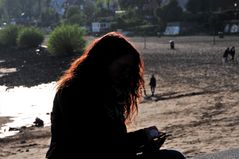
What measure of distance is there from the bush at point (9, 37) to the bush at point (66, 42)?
24.1 metres

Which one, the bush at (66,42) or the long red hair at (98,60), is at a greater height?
the long red hair at (98,60)

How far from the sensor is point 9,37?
75.6 m

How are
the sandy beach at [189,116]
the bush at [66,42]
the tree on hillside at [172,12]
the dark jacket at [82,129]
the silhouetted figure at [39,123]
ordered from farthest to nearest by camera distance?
1. the tree on hillside at [172,12]
2. the bush at [66,42]
3. the silhouetted figure at [39,123]
4. the sandy beach at [189,116]
5. the dark jacket at [82,129]

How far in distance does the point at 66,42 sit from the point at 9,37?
88.1ft

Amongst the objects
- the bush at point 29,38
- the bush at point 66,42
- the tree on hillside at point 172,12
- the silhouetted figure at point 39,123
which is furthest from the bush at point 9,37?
the silhouetted figure at point 39,123

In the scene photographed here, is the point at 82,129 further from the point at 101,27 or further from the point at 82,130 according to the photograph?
the point at 101,27

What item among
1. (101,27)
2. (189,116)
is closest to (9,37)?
(101,27)

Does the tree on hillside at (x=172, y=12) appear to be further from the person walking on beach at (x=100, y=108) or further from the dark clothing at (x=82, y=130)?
the dark clothing at (x=82, y=130)

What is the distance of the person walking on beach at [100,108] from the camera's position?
9.30 ft

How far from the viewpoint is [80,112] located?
9.34 feet

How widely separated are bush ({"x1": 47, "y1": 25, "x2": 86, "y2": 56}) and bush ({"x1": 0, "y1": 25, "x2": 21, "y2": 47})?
24072 millimetres

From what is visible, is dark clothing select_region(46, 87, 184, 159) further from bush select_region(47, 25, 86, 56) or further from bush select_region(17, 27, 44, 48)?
bush select_region(17, 27, 44, 48)

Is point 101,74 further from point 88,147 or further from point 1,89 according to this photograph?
point 1,89

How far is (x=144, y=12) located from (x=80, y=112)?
104727 mm
